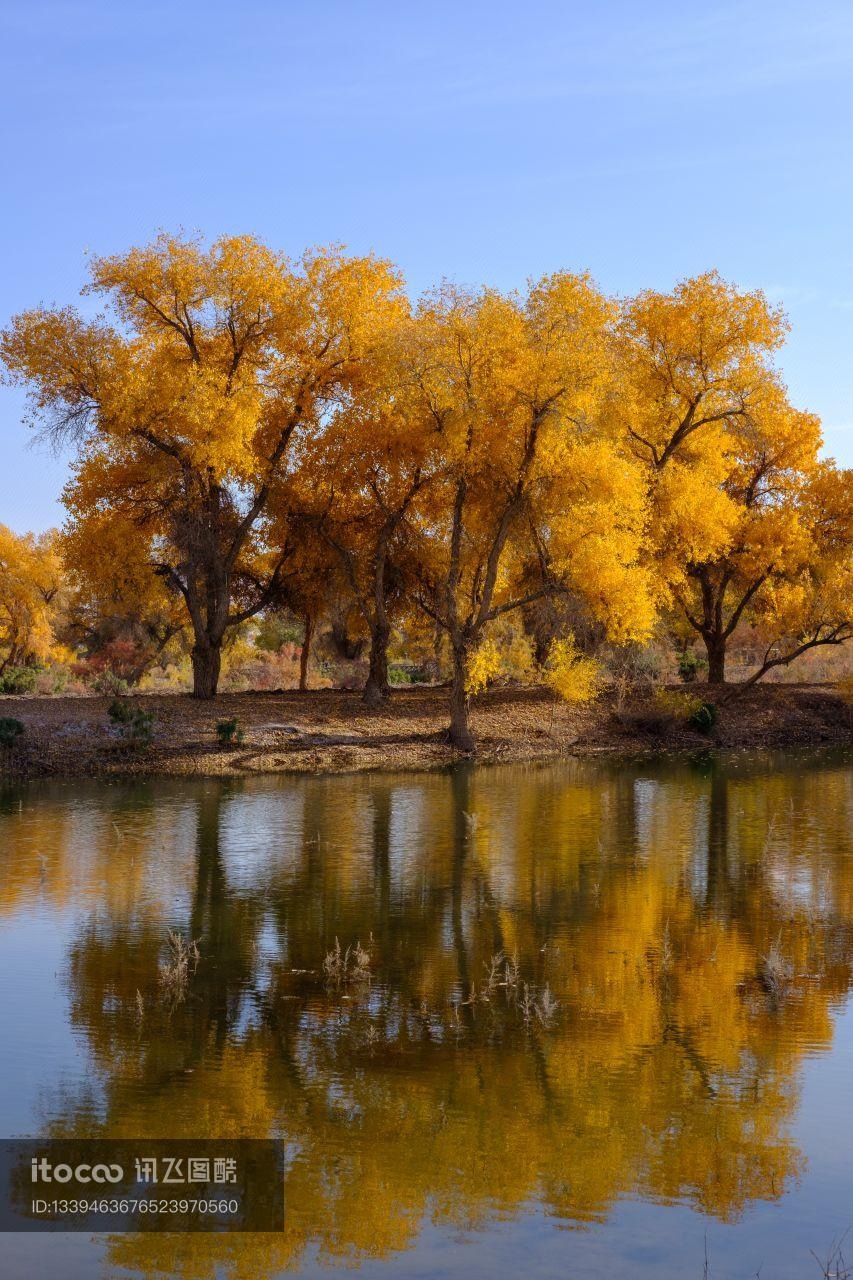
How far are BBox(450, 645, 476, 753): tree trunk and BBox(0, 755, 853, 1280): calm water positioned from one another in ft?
33.5

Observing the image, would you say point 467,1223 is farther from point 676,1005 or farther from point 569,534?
point 569,534

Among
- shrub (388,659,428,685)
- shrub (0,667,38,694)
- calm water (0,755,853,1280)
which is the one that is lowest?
calm water (0,755,853,1280)

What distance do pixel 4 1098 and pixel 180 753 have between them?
788 inches

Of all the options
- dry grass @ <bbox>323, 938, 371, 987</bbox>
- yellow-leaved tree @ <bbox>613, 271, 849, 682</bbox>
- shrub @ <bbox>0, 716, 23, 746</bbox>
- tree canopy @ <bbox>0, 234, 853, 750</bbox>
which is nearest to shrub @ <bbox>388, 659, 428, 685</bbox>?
tree canopy @ <bbox>0, 234, 853, 750</bbox>

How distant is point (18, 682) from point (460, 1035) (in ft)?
117

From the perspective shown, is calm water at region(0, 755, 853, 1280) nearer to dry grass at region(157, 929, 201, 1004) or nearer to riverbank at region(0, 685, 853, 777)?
dry grass at region(157, 929, 201, 1004)

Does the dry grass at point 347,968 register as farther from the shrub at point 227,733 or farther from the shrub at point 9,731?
the shrub at point 227,733

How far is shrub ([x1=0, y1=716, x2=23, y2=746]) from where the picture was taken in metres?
27.4

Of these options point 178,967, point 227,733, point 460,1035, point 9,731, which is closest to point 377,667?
point 227,733

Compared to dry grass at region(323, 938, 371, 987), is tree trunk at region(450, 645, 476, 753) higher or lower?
higher

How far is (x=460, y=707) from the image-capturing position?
1244 inches

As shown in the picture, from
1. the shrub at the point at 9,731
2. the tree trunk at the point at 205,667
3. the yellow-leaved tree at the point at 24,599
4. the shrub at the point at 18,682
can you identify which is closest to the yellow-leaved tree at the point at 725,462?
the tree trunk at the point at 205,667

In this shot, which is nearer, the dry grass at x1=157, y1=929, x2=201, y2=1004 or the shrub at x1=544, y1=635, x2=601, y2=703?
the dry grass at x1=157, y1=929, x2=201, y2=1004

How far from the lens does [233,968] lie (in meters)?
12.8
